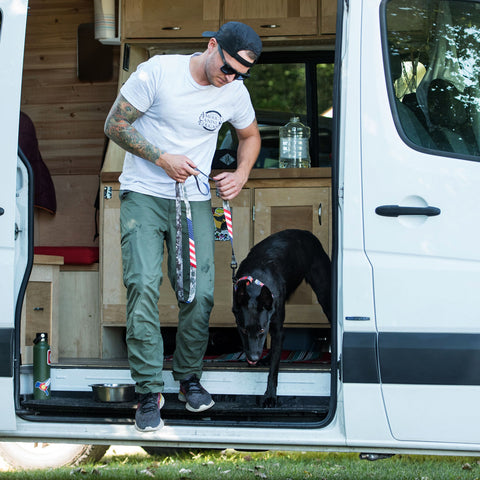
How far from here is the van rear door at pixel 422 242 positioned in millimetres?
2789

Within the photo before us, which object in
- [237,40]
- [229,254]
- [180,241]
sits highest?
[237,40]

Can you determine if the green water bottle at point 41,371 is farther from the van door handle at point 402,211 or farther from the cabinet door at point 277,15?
the cabinet door at point 277,15

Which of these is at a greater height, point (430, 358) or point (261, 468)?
point (430, 358)

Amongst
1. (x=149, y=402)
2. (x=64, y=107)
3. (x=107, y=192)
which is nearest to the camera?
(x=149, y=402)

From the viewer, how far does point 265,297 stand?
366 cm

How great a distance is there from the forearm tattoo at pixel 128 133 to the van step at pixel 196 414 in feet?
3.58

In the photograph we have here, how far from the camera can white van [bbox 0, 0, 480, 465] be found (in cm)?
280

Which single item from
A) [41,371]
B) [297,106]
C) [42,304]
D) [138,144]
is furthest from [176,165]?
[297,106]

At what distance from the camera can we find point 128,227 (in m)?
3.24

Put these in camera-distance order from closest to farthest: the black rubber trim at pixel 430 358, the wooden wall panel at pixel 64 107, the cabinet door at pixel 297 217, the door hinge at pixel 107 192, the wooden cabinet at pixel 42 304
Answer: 1. the black rubber trim at pixel 430 358
2. the wooden cabinet at pixel 42 304
3. the cabinet door at pixel 297 217
4. the door hinge at pixel 107 192
5. the wooden wall panel at pixel 64 107

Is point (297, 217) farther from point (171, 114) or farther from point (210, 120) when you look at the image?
point (171, 114)

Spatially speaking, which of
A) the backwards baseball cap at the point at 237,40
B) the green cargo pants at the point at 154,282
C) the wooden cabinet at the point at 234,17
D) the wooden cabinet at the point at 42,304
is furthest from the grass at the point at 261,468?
the wooden cabinet at the point at 234,17

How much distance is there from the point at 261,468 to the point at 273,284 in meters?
1.34

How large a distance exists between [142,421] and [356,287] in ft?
3.39
